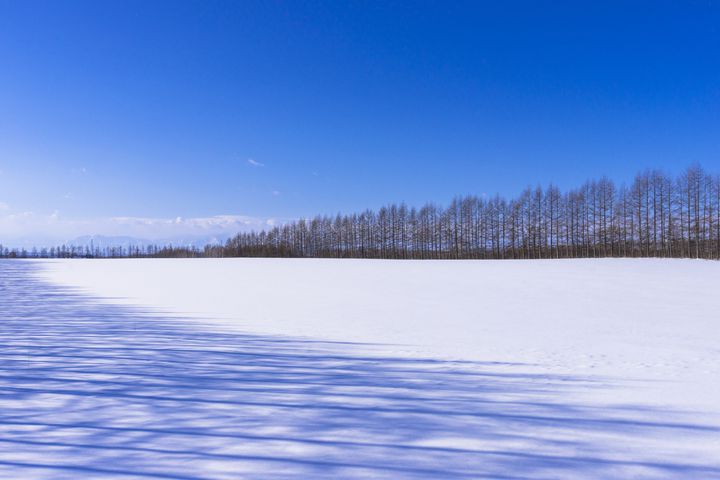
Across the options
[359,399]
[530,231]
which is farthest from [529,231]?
[359,399]

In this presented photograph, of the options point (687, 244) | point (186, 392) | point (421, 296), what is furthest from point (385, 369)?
point (687, 244)

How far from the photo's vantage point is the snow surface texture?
10.9ft

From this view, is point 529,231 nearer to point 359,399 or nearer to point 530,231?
point 530,231

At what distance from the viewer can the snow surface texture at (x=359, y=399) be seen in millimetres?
3330

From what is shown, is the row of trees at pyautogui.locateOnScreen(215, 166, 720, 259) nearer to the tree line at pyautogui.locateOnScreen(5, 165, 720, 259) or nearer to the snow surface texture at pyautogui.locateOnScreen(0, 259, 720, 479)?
the tree line at pyautogui.locateOnScreen(5, 165, 720, 259)

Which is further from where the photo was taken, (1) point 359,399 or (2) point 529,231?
(2) point 529,231

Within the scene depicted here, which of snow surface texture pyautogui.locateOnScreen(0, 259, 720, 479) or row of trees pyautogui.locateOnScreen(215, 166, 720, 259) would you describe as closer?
snow surface texture pyautogui.locateOnScreen(0, 259, 720, 479)

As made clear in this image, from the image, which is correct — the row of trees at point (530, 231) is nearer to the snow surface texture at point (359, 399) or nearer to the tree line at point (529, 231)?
the tree line at point (529, 231)

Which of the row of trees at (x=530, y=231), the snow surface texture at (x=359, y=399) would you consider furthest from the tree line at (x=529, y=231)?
the snow surface texture at (x=359, y=399)

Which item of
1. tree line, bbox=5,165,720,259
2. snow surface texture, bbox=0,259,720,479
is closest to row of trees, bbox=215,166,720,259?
tree line, bbox=5,165,720,259

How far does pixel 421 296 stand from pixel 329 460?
14473 millimetres

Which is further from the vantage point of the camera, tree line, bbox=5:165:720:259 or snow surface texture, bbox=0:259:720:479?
tree line, bbox=5:165:720:259

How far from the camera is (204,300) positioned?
16297mm

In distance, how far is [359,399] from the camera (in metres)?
4.78
